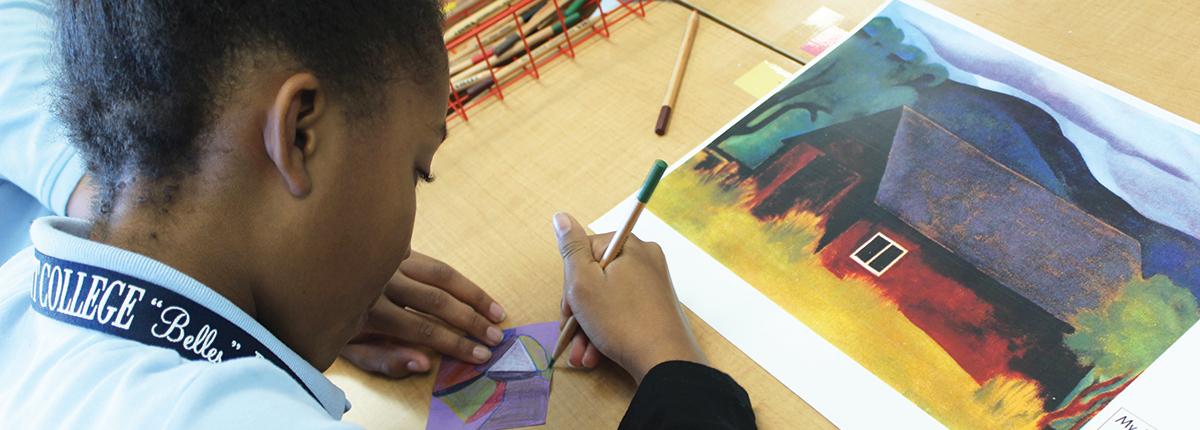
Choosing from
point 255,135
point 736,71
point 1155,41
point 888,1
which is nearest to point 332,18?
point 255,135

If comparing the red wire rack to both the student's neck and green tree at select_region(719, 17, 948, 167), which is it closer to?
green tree at select_region(719, 17, 948, 167)

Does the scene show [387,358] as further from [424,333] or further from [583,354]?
[583,354]

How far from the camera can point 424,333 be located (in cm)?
71

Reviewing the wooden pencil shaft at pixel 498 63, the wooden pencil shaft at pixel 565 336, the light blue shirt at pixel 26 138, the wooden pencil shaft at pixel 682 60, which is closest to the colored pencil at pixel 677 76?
the wooden pencil shaft at pixel 682 60

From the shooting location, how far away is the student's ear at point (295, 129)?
0.45 m

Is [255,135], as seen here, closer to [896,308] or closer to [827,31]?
[896,308]

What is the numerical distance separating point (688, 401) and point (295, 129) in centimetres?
34

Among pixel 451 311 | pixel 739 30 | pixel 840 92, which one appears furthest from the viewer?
pixel 739 30

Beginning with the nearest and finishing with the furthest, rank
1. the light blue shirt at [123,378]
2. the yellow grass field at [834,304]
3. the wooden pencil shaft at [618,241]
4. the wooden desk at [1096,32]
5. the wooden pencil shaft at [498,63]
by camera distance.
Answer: the light blue shirt at [123,378]
the yellow grass field at [834,304]
the wooden pencil shaft at [618,241]
the wooden desk at [1096,32]
the wooden pencil shaft at [498,63]

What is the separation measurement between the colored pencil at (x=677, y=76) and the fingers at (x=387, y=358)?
34cm

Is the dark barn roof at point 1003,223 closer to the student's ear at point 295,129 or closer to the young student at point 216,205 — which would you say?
the young student at point 216,205

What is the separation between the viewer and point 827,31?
36.2 inches

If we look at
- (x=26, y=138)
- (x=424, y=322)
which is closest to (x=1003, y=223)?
(x=424, y=322)

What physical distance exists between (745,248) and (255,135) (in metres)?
0.42
